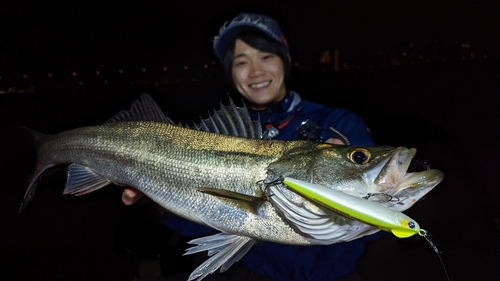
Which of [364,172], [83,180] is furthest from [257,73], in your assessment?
[83,180]

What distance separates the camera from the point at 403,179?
1377 millimetres

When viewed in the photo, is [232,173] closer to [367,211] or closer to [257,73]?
[367,211]

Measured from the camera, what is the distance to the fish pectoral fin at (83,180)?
2213 millimetres

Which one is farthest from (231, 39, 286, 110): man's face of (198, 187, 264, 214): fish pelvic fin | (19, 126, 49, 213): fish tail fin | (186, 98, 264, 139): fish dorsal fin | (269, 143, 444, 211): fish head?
(19, 126, 49, 213): fish tail fin

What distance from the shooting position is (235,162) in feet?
5.85

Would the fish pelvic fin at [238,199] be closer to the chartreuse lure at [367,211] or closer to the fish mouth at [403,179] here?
the chartreuse lure at [367,211]

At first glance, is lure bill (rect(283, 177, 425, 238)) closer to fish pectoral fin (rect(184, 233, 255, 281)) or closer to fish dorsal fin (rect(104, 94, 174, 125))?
fish pectoral fin (rect(184, 233, 255, 281))

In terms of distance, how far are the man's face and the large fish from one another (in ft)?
2.41

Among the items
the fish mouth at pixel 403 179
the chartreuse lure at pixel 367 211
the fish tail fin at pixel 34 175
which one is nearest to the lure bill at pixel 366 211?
the chartreuse lure at pixel 367 211

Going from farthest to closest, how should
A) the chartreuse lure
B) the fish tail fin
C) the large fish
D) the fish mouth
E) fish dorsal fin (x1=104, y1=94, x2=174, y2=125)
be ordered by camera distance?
1. the fish tail fin
2. fish dorsal fin (x1=104, y1=94, x2=174, y2=125)
3. the large fish
4. the fish mouth
5. the chartreuse lure

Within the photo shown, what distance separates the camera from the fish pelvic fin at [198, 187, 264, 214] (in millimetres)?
1680

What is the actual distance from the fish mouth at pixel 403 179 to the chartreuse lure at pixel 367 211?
15 centimetres

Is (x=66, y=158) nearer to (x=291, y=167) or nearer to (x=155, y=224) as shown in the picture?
(x=291, y=167)

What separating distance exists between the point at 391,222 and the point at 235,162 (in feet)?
2.81
